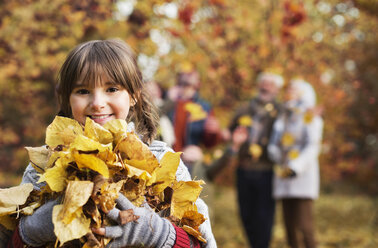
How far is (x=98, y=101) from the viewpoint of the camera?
1765 mm

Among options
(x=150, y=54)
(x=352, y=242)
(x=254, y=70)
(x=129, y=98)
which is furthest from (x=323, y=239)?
(x=129, y=98)

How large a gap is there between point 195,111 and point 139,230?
3.58 meters

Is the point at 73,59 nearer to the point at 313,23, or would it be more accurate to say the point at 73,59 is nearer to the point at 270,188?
the point at 270,188

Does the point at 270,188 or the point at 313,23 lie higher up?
the point at 313,23

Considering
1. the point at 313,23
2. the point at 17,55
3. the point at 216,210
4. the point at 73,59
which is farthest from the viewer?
the point at 216,210

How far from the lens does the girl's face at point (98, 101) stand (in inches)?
70.2

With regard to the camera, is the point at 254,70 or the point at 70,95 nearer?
the point at 70,95

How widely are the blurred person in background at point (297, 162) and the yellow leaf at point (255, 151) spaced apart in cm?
13

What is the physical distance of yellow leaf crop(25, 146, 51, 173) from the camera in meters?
1.65

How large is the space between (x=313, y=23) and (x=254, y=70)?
1.50 metres

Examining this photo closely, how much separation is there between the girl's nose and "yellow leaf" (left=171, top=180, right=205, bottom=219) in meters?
0.42

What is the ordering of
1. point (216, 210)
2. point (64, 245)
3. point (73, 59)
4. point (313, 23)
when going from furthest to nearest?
point (216, 210) < point (313, 23) < point (73, 59) < point (64, 245)

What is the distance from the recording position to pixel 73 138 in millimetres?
1546

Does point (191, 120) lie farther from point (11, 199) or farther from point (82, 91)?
point (11, 199)
